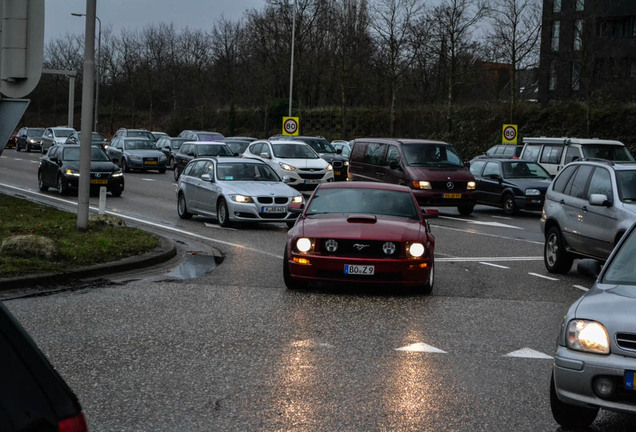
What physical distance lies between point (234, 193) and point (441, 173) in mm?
6883

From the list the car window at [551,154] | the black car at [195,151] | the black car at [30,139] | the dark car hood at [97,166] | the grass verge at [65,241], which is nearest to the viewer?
the grass verge at [65,241]

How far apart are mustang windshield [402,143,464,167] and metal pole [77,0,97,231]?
11114 millimetres

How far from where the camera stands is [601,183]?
1405 cm

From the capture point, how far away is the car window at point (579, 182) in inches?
569

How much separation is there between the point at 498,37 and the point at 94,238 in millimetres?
33483

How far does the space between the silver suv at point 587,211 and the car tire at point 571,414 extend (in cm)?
712

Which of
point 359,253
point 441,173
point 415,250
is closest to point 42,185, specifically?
point 441,173

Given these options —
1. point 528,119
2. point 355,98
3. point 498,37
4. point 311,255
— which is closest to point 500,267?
point 311,255

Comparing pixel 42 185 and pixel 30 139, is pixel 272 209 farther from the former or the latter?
pixel 30 139

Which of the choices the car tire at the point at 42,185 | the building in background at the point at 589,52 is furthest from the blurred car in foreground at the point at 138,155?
the building in background at the point at 589,52

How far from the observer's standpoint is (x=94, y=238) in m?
15.7

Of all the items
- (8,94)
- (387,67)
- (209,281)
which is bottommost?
(209,281)

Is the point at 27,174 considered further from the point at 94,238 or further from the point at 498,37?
the point at 94,238

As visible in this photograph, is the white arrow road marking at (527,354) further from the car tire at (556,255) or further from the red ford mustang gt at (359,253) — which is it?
the car tire at (556,255)
